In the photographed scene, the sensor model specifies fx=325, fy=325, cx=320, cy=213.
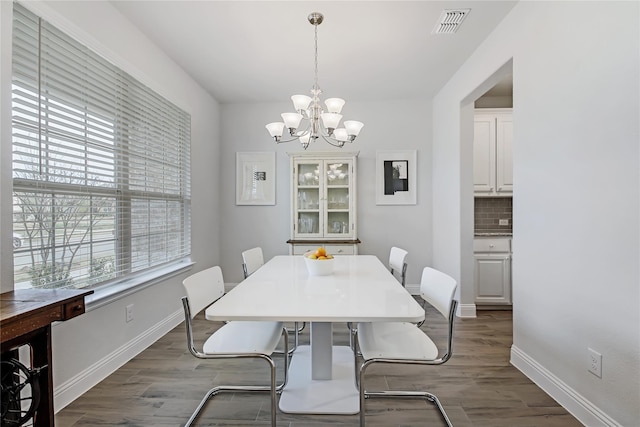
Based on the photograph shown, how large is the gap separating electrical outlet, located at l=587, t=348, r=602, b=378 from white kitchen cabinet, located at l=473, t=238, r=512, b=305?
6.39 feet

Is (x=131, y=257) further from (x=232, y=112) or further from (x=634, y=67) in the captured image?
(x=634, y=67)

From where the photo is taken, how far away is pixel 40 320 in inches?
47.9

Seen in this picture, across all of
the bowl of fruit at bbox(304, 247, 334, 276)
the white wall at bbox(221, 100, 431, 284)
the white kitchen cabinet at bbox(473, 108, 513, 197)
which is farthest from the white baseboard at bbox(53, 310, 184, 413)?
the white kitchen cabinet at bbox(473, 108, 513, 197)

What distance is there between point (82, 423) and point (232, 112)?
3.63 m

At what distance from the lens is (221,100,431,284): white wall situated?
4.24 meters

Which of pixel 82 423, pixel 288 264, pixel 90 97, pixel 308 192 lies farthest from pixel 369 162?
pixel 82 423

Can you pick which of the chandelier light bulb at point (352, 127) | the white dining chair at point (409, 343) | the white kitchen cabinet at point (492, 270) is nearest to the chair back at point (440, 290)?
the white dining chair at point (409, 343)

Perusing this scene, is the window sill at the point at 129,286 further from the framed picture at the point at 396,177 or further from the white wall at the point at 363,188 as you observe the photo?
the framed picture at the point at 396,177

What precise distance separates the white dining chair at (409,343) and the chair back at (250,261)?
1103 millimetres

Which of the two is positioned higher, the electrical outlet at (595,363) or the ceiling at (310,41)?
the ceiling at (310,41)

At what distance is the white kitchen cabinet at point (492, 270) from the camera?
352 cm

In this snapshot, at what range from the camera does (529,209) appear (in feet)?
7.00

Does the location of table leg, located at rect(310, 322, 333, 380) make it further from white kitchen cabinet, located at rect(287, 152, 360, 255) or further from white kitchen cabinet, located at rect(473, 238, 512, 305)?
white kitchen cabinet, located at rect(473, 238, 512, 305)

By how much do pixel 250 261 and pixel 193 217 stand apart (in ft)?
4.12
